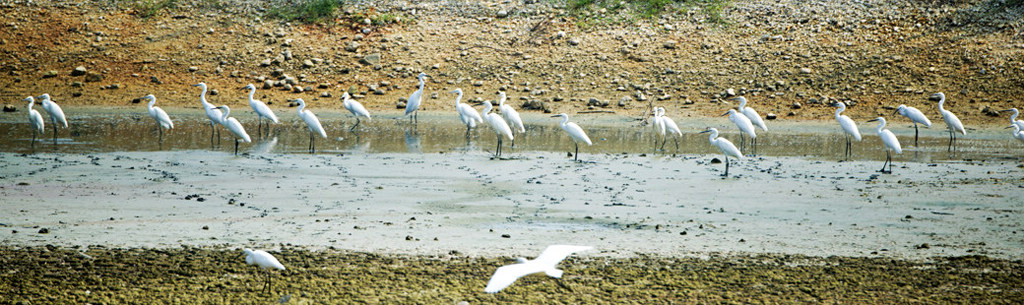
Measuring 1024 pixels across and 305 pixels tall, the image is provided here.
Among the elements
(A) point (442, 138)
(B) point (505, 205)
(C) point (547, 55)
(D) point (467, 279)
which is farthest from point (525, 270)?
(C) point (547, 55)

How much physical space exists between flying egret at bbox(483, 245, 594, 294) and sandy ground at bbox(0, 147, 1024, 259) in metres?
2.06

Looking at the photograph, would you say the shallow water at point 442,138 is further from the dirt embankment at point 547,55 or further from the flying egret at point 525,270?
the flying egret at point 525,270

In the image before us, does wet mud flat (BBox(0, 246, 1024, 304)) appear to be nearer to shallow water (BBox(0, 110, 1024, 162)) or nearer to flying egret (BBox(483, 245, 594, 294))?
flying egret (BBox(483, 245, 594, 294))

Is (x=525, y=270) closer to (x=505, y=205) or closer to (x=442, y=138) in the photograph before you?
(x=505, y=205)

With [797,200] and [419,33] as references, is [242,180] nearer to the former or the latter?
[797,200]

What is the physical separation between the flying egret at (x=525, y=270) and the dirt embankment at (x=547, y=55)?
57.0 feet

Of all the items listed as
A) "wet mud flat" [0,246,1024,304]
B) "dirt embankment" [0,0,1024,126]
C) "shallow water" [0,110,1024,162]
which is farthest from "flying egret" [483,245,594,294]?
"dirt embankment" [0,0,1024,126]

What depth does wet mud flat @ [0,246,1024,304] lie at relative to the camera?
598cm

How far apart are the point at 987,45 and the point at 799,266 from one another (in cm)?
2188

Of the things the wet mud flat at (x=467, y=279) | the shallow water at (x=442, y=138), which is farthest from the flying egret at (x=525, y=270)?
the shallow water at (x=442, y=138)

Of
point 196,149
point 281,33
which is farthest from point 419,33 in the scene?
point 196,149

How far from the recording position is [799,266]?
695 centimetres

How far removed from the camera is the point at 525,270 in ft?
15.3

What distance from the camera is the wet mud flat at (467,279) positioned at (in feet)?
19.6
